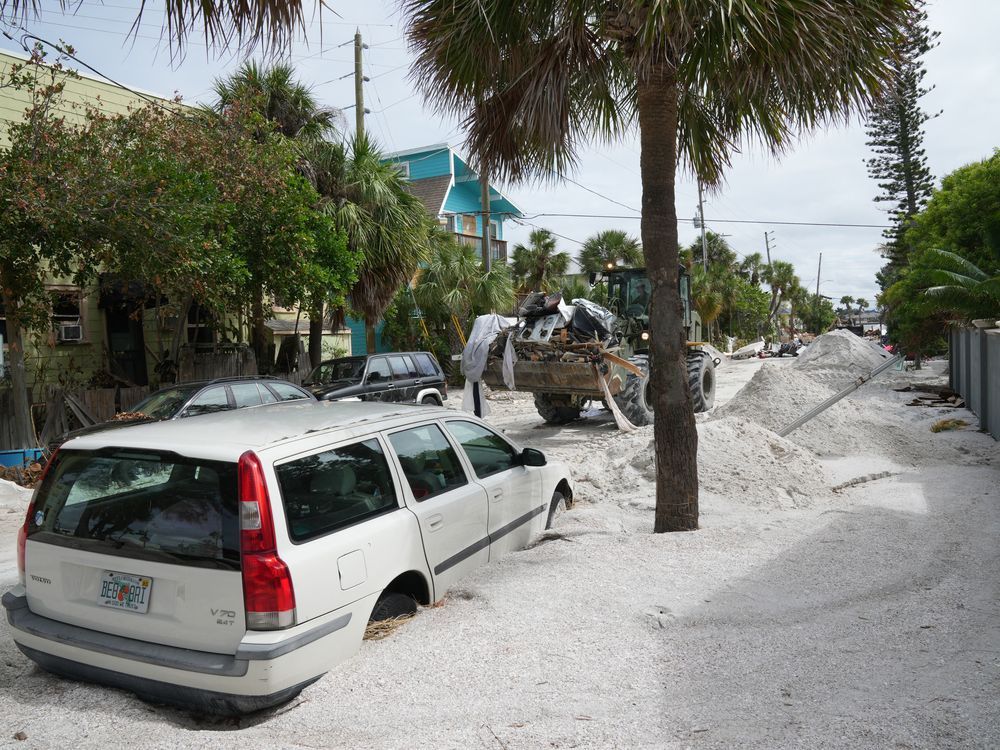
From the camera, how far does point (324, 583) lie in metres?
3.65

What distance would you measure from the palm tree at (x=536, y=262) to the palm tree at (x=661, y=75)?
27.4m

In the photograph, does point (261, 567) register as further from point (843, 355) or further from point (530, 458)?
point (843, 355)

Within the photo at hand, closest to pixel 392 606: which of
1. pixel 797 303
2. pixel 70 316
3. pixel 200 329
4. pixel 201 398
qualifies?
pixel 201 398

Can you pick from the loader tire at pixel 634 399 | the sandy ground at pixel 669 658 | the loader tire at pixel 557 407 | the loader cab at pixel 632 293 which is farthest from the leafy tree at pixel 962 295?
the sandy ground at pixel 669 658

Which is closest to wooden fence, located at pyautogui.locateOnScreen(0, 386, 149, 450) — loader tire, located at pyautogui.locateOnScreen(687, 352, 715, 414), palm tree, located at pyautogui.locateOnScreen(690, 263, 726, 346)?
loader tire, located at pyautogui.locateOnScreen(687, 352, 715, 414)

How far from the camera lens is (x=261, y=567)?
3420mm

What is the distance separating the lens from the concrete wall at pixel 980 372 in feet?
37.2

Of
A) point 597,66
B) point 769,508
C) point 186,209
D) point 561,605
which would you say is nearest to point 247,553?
point 561,605

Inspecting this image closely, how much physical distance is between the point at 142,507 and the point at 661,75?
16.5 feet

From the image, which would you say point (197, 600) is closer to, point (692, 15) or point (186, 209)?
point (692, 15)

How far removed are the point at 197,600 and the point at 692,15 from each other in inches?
184

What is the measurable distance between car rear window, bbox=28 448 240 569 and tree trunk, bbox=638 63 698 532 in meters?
3.90

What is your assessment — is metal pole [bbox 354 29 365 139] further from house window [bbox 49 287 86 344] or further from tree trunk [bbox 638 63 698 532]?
tree trunk [bbox 638 63 698 532]

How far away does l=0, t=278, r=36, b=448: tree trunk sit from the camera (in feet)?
37.8
